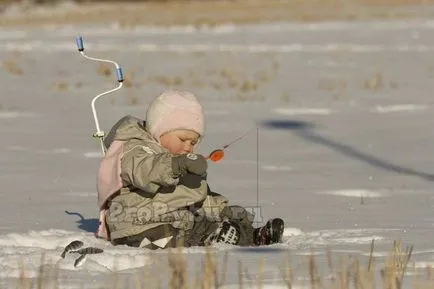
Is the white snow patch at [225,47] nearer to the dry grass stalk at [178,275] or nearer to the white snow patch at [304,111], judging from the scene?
the white snow patch at [304,111]

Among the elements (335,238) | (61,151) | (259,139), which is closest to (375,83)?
(259,139)

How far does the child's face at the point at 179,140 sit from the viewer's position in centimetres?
645

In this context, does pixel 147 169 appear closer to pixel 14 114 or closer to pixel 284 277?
pixel 284 277

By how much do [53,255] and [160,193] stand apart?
879 millimetres

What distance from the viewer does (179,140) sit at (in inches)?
255

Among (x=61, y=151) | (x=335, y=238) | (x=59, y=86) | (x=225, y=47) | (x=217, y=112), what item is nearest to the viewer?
(x=335, y=238)

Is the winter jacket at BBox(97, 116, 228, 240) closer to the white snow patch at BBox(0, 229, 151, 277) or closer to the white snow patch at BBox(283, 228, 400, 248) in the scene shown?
the white snow patch at BBox(0, 229, 151, 277)

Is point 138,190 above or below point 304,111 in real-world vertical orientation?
below

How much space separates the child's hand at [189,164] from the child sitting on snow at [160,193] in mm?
109

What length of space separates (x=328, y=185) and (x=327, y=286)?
201 inches

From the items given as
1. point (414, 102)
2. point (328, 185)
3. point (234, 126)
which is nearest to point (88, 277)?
point (328, 185)

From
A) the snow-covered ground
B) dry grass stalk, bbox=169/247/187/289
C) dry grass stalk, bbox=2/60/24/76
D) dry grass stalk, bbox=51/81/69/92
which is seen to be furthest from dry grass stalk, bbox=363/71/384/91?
dry grass stalk, bbox=169/247/187/289

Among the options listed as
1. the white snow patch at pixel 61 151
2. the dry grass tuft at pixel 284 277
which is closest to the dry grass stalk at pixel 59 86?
the white snow patch at pixel 61 151

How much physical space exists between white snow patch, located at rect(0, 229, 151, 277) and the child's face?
0.57m
